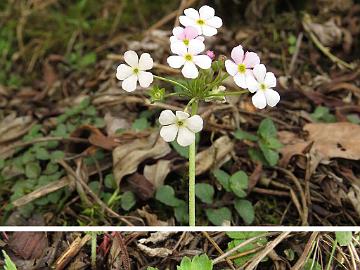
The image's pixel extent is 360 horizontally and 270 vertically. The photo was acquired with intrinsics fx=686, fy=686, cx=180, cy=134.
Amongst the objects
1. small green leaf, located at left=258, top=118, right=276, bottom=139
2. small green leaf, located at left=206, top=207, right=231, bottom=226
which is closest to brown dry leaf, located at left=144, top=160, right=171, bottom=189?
small green leaf, located at left=206, top=207, right=231, bottom=226

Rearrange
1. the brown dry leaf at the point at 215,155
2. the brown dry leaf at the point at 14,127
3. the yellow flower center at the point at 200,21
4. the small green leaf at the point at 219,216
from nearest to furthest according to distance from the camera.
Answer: the yellow flower center at the point at 200,21 < the small green leaf at the point at 219,216 < the brown dry leaf at the point at 215,155 < the brown dry leaf at the point at 14,127

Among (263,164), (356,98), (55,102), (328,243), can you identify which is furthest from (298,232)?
(55,102)

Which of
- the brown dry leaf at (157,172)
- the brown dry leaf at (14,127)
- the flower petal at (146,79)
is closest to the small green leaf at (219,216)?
the brown dry leaf at (157,172)

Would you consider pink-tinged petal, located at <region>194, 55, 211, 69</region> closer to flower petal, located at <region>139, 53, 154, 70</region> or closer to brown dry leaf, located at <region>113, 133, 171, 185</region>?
flower petal, located at <region>139, 53, 154, 70</region>

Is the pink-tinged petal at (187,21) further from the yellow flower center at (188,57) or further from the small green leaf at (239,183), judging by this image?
the small green leaf at (239,183)

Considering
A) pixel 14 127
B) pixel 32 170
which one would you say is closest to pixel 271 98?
pixel 32 170

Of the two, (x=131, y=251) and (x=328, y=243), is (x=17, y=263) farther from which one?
(x=328, y=243)
